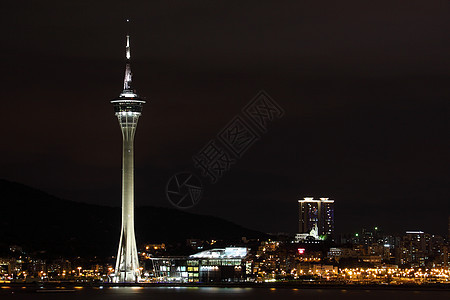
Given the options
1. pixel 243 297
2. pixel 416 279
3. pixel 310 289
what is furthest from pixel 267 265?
pixel 243 297

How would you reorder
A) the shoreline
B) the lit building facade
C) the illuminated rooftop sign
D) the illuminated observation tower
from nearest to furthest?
the illuminated observation tower, the shoreline, the lit building facade, the illuminated rooftop sign

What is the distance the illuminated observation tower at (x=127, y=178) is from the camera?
411ft

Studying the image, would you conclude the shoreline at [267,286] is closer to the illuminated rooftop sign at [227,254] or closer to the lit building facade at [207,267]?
the lit building facade at [207,267]

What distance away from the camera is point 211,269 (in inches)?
5807

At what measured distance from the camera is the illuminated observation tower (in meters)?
125

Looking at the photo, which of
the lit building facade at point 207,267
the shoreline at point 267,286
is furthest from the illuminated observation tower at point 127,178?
the lit building facade at point 207,267

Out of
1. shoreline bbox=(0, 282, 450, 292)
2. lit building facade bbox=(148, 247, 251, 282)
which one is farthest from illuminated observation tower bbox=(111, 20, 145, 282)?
lit building facade bbox=(148, 247, 251, 282)

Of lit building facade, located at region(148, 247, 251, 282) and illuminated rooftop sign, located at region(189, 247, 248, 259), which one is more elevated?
illuminated rooftop sign, located at region(189, 247, 248, 259)

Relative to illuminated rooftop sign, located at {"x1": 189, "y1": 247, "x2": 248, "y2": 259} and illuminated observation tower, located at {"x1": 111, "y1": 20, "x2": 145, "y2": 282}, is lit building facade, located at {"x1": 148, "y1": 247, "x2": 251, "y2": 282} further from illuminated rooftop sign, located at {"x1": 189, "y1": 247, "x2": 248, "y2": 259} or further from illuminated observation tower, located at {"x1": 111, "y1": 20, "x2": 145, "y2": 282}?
illuminated observation tower, located at {"x1": 111, "y1": 20, "x2": 145, "y2": 282}

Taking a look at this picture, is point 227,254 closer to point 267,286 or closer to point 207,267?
point 207,267

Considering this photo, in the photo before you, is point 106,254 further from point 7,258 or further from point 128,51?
point 128,51

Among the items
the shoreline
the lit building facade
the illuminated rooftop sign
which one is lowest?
the shoreline

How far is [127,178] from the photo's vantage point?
4978 inches

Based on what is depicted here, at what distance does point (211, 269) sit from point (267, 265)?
103 feet
